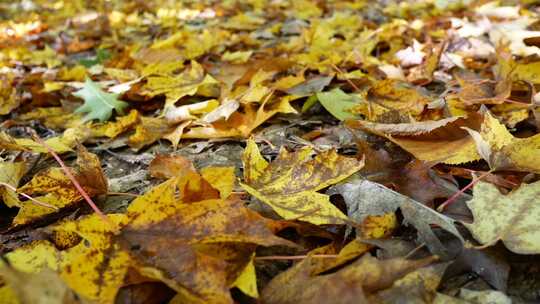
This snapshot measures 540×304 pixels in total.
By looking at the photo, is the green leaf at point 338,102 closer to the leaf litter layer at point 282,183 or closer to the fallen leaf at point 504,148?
the leaf litter layer at point 282,183

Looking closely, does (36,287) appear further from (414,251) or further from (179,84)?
(179,84)

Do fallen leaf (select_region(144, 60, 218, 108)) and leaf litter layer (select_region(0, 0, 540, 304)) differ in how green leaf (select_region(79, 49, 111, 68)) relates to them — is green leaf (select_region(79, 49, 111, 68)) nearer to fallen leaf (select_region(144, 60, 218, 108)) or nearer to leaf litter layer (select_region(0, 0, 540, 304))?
leaf litter layer (select_region(0, 0, 540, 304))

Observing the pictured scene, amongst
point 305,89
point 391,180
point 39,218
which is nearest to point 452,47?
point 305,89

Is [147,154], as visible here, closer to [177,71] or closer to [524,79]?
[177,71]

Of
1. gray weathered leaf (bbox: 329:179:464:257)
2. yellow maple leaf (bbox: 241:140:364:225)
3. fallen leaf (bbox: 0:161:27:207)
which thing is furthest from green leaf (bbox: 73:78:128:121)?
gray weathered leaf (bbox: 329:179:464:257)

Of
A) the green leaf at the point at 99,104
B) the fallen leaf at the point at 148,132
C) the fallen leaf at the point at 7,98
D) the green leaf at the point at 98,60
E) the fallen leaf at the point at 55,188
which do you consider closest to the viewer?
the fallen leaf at the point at 55,188

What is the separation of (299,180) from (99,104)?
2.57 feet

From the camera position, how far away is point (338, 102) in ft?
3.69

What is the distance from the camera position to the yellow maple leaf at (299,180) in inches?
24.3

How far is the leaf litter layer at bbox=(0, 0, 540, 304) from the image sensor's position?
1.71ft

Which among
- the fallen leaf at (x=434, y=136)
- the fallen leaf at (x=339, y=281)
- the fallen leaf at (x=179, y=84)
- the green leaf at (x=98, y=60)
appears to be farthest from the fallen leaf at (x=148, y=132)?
the green leaf at (x=98, y=60)

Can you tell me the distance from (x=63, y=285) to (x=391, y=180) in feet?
1.64

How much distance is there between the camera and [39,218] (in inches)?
→ 30.2

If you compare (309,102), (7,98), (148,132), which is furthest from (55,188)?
(7,98)
